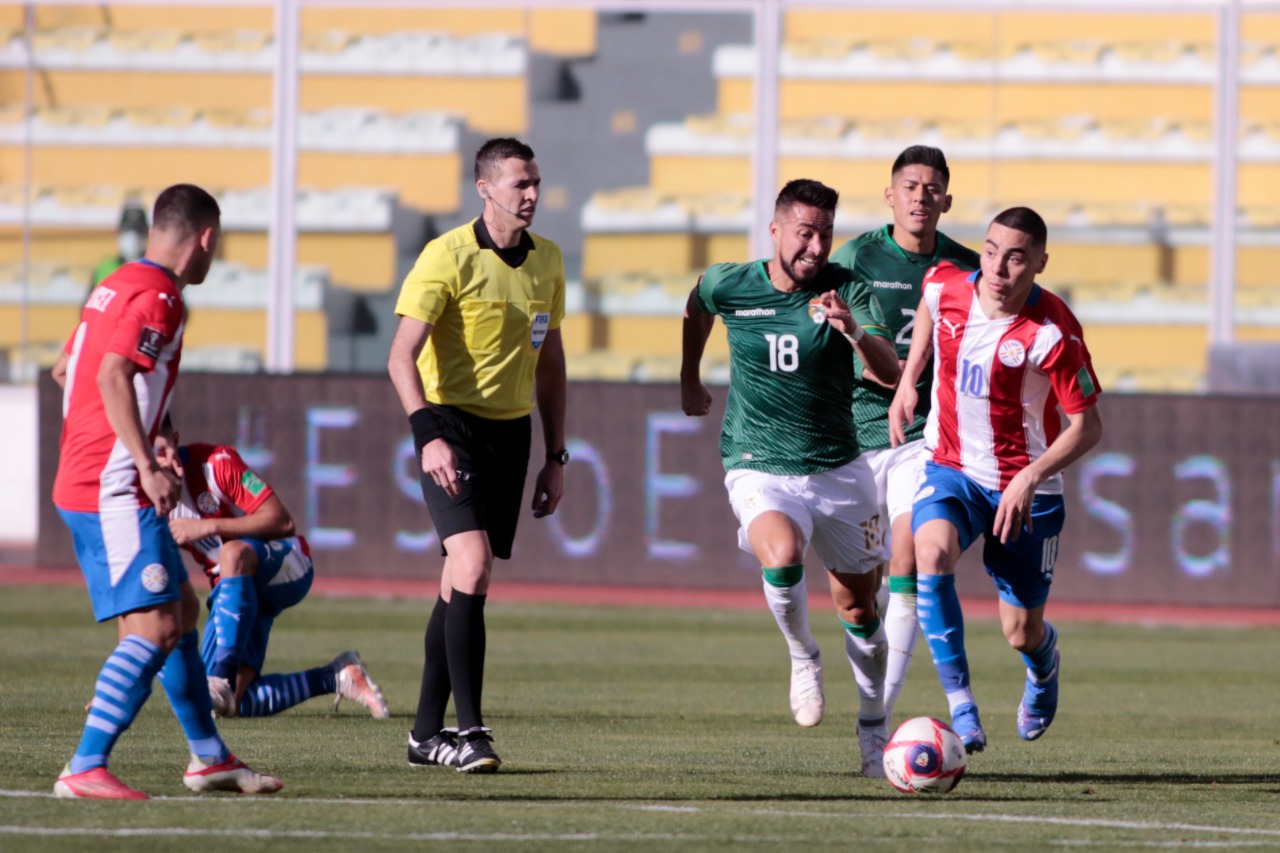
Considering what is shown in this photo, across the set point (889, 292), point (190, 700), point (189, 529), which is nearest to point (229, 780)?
point (190, 700)

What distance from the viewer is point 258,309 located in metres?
20.3

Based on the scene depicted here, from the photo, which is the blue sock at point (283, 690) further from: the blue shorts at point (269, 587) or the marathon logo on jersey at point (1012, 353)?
the marathon logo on jersey at point (1012, 353)

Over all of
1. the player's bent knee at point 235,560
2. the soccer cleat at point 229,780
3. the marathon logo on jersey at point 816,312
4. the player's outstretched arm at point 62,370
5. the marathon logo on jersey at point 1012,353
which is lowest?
the soccer cleat at point 229,780

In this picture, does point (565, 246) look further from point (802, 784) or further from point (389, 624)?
point (802, 784)

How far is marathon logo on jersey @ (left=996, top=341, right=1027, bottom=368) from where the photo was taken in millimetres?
7250

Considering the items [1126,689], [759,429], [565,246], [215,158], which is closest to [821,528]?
[759,429]

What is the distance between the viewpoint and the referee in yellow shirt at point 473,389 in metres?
6.98

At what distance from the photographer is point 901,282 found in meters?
8.29

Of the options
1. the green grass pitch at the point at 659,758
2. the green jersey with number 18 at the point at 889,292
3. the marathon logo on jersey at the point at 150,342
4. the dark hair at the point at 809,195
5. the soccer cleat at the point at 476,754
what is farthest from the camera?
the green jersey with number 18 at the point at 889,292

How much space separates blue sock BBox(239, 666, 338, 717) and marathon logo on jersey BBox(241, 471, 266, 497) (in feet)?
2.77

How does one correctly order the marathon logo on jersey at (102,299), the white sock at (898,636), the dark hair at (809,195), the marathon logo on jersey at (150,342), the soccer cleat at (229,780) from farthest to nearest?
the white sock at (898,636), the dark hair at (809,195), the soccer cleat at (229,780), the marathon logo on jersey at (102,299), the marathon logo on jersey at (150,342)

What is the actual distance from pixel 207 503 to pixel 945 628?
3.44 meters

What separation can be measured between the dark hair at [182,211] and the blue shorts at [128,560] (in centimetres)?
87

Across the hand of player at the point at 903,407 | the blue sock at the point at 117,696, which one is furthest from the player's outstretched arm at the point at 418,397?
the hand of player at the point at 903,407
